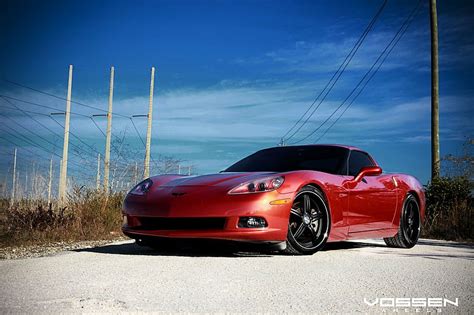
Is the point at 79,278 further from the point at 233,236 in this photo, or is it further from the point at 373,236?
the point at 373,236

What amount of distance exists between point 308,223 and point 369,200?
1257 millimetres

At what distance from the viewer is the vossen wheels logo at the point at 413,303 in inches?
121

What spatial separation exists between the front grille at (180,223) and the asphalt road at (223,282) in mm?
281

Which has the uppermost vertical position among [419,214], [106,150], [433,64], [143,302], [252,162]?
[433,64]

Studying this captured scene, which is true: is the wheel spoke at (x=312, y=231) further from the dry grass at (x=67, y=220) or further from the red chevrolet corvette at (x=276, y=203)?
the dry grass at (x=67, y=220)

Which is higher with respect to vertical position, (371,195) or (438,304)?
(371,195)

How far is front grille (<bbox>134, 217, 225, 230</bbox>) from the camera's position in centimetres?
513

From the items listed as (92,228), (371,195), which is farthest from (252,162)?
(92,228)

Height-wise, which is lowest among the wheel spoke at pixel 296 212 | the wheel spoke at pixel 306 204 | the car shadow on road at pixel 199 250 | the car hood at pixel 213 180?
the car shadow on road at pixel 199 250

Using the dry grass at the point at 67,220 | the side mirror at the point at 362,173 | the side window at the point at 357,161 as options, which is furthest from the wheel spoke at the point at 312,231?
the dry grass at the point at 67,220

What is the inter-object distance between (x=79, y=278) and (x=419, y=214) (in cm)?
543

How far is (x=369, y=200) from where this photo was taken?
640cm

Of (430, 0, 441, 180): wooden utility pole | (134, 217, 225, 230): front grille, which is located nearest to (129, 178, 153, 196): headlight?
(134, 217, 225, 230): front grille

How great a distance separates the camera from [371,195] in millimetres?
6457
